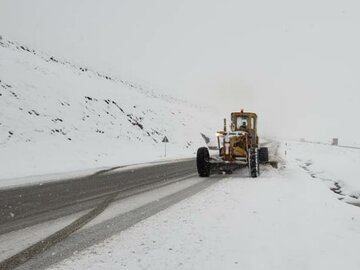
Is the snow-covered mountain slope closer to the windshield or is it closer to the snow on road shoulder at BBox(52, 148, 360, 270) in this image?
the windshield

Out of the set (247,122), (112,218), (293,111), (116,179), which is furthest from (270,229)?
(293,111)

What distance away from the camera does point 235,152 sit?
14406 millimetres

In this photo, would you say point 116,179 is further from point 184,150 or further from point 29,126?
point 184,150

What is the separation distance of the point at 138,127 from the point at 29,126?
13.2 metres

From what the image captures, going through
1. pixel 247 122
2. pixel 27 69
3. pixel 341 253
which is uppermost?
pixel 27 69

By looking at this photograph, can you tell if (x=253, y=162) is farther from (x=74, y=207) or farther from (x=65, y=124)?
(x=65, y=124)

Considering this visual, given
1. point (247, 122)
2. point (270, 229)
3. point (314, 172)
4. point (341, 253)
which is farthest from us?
point (314, 172)

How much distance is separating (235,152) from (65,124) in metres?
13.4

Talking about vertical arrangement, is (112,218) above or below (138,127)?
below

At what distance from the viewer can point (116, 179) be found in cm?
1276

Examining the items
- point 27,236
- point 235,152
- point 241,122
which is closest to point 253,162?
point 235,152

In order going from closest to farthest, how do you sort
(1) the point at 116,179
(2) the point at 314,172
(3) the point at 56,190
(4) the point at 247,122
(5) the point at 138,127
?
(3) the point at 56,190 < (1) the point at 116,179 < (4) the point at 247,122 < (2) the point at 314,172 < (5) the point at 138,127

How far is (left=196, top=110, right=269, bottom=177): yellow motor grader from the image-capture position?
13.5 metres

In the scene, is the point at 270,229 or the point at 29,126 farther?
the point at 29,126
